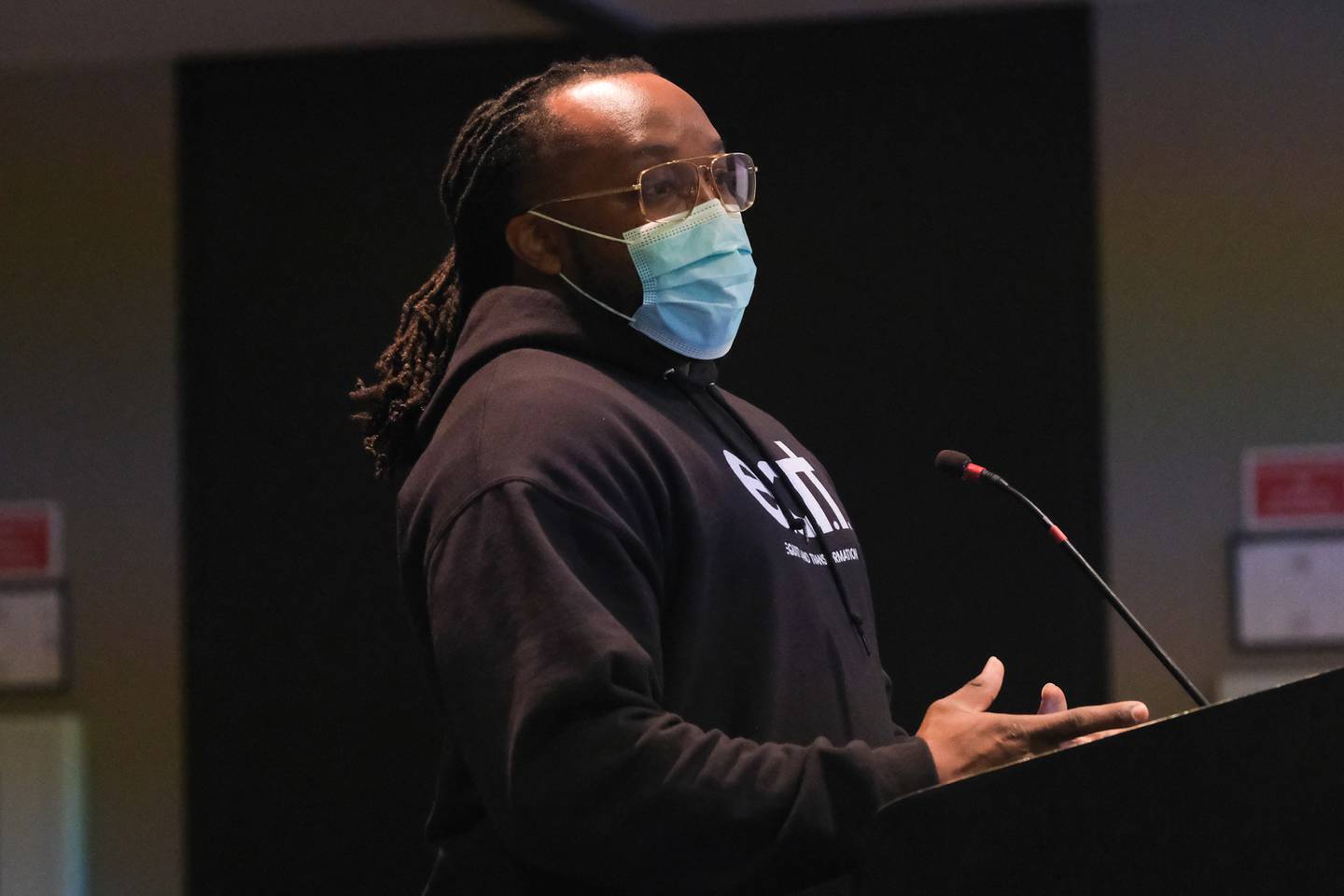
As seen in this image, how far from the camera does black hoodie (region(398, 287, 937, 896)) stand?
1.10 metres

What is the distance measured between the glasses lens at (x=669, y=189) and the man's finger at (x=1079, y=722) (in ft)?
1.97

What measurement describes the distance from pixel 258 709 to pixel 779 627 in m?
2.85

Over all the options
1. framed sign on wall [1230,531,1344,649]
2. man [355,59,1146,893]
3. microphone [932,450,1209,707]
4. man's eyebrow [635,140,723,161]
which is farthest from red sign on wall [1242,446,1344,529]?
man's eyebrow [635,140,723,161]

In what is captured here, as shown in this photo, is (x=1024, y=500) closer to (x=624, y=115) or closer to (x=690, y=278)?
(x=690, y=278)

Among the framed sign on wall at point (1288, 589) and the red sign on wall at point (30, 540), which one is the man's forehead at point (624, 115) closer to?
the framed sign on wall at point (1288, 589)

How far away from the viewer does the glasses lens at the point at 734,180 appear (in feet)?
4.96

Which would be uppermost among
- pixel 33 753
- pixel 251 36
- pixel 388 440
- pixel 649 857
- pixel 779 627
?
pixel 251 36

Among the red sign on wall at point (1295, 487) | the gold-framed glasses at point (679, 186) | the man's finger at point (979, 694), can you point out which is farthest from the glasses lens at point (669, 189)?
the red sign on wall at point (1295, 487)

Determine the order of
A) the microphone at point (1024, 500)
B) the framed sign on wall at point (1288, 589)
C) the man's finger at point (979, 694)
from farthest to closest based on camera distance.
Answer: the framed sign on wall at point (1288, 589) → the microphone at point (1024, 500) → the man's finger at point (979, 694)

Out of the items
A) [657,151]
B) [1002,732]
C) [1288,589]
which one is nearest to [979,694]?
[1002,732]

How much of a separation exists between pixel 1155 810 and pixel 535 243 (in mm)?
783

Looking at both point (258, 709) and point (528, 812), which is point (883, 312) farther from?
point (528, 812)

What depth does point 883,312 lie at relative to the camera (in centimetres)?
371

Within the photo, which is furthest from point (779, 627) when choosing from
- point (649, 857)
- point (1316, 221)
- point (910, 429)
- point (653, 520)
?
point (1316, 221)
